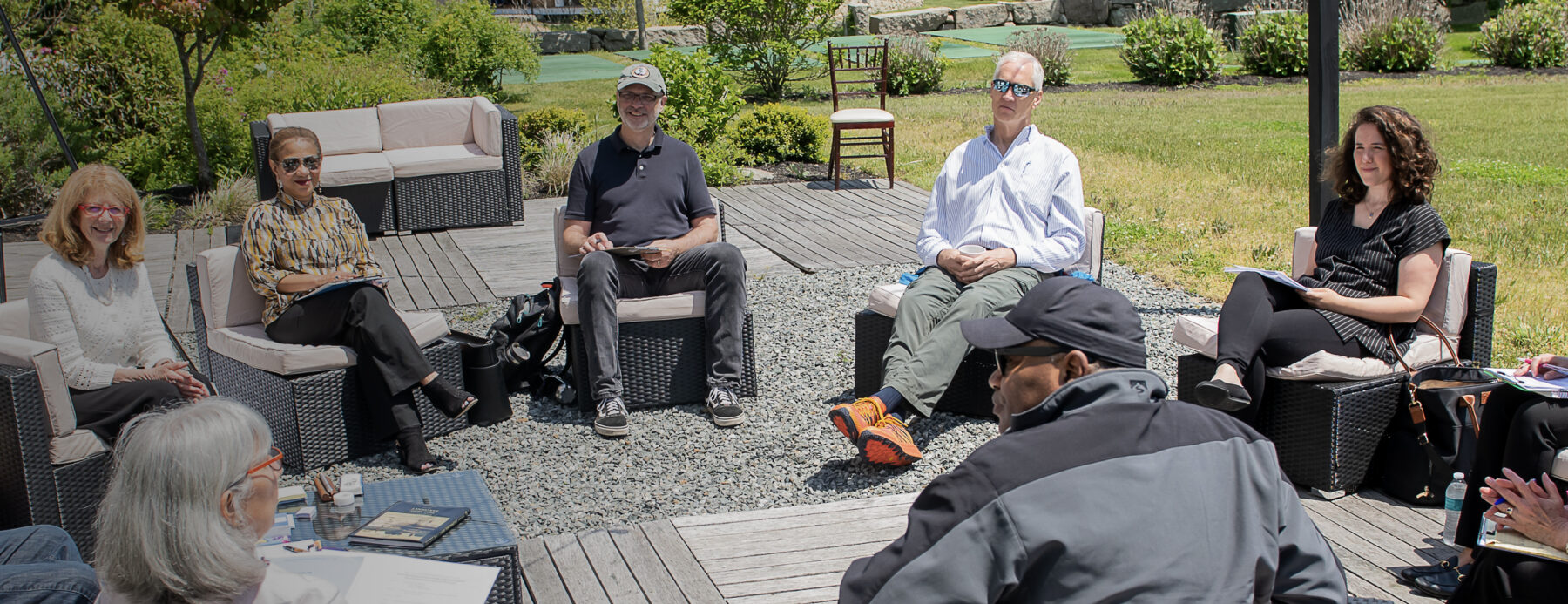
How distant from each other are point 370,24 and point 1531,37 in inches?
629

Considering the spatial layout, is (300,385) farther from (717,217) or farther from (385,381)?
(717,217)

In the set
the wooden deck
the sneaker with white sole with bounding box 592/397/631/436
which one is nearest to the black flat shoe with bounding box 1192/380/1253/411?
the wooden deck

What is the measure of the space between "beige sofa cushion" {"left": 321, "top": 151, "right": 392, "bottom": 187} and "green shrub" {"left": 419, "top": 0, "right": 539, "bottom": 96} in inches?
270

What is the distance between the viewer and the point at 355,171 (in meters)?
7.48

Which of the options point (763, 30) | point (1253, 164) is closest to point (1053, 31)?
point (763, 30)

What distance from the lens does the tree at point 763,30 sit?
1491 cm

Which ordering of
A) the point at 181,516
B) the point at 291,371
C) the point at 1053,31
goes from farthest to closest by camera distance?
the point at 1053,31 → the point at 291,371 → the point at 181,516

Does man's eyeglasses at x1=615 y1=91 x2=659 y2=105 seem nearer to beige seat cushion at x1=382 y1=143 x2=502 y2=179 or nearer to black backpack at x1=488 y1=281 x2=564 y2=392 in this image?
black backpack at x1=488 y1=281 x2=564 y2=392

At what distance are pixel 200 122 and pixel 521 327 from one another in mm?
6502

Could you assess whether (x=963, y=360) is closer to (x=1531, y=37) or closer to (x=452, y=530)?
(x=452, y=530)

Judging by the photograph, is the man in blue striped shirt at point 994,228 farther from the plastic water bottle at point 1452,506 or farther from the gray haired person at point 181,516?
the gray haired person at point 181,516

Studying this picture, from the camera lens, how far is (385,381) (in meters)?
3.90

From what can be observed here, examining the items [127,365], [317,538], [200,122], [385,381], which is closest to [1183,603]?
[317,538]

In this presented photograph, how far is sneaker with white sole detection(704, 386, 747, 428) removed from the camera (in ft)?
13.9
